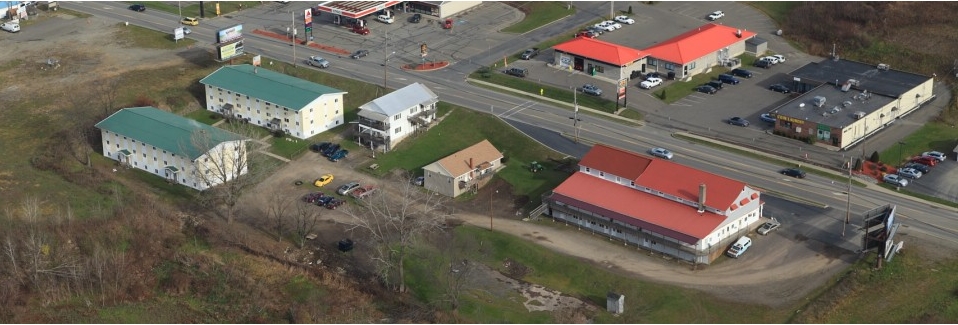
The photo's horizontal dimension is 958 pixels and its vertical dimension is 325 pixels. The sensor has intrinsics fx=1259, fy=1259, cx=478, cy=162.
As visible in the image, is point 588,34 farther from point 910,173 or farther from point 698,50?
point 910,173

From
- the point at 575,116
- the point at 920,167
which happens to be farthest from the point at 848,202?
the point at 575,116

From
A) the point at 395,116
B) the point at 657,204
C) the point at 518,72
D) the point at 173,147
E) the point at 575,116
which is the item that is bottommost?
the point at 657,204

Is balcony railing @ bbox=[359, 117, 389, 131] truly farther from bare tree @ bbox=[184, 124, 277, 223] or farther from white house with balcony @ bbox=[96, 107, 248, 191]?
white house with balcony @ bbox=[96, 107, 248, 191]

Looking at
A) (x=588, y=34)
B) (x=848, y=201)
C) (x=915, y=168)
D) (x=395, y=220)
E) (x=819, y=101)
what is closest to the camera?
(x=848, y=201)

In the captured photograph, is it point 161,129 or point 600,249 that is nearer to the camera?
point 600,249

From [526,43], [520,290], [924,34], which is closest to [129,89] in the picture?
[526,43]

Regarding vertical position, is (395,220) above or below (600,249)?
above

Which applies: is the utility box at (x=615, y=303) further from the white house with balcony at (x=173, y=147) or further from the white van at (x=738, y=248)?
the white house with balcony at (x=173, y=147)
